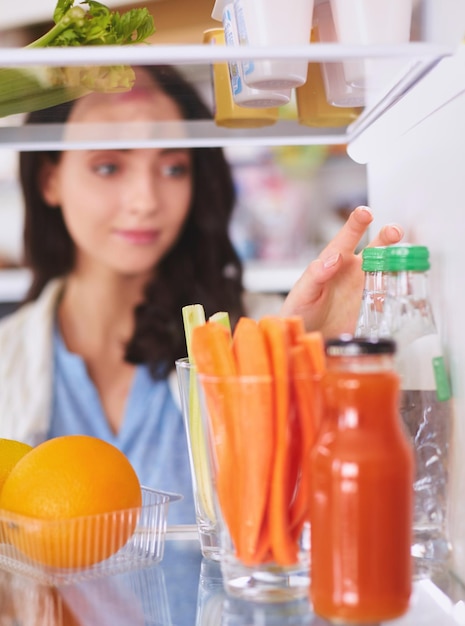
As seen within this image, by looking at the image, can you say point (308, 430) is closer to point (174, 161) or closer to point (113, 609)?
point (113, 609)

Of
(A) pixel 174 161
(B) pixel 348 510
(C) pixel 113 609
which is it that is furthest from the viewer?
(A) pixel 174 161

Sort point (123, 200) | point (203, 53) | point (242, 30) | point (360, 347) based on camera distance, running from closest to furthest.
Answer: point (360, 347), point (203, 53), point (242, 30), point (123, 200)

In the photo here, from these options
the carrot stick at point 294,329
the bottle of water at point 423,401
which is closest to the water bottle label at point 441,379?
the bottle of water at point 423,401

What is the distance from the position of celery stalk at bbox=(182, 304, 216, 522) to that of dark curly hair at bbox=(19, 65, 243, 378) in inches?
65.7

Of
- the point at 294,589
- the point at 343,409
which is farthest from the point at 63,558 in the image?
the point at 343,409

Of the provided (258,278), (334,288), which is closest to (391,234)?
(334,288)

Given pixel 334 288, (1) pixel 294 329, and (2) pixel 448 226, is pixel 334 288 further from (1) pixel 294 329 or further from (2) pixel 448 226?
(1) pixel 294 329

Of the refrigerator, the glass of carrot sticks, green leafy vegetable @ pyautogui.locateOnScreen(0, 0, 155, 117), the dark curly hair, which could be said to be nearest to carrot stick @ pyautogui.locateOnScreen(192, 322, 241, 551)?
the glass of carrot sticks

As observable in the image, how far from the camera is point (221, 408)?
2.07ft

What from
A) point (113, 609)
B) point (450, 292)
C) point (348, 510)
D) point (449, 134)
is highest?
point (449, 134)

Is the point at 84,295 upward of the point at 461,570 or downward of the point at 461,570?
upward

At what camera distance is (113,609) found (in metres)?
0.69

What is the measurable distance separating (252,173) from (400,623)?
79.9 inches

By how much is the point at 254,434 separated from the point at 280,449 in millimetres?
22
